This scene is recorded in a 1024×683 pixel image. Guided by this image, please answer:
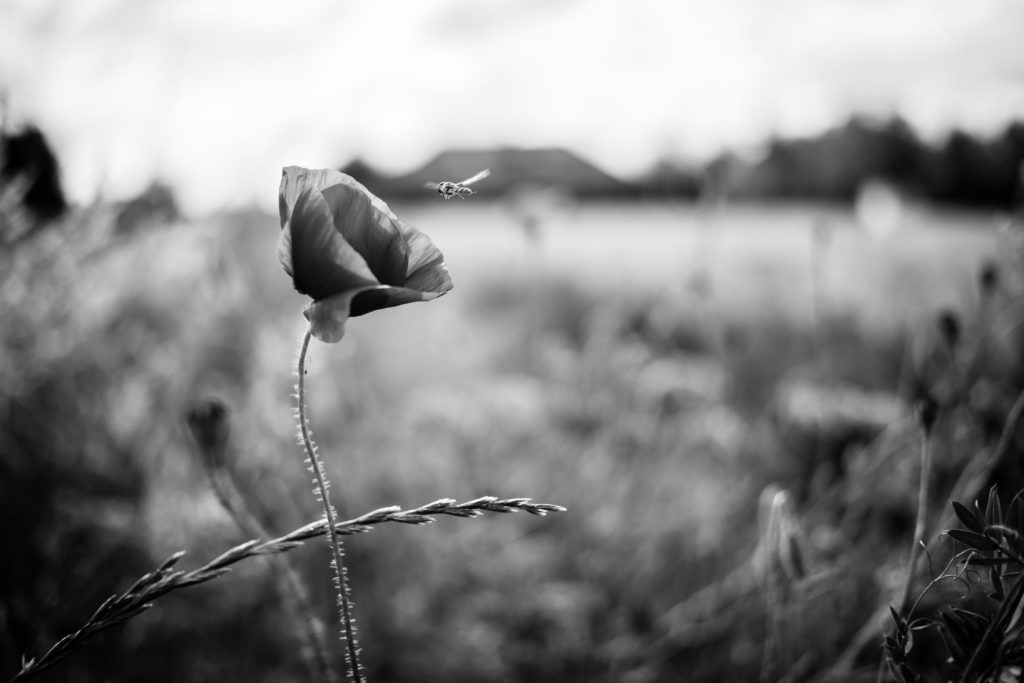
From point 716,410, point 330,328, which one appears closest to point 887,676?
point 330,328

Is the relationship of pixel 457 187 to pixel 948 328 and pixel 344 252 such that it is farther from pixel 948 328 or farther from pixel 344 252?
pixel 948 328

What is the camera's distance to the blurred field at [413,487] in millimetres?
975

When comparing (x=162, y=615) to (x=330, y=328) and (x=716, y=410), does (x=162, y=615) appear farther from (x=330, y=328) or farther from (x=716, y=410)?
(x=716, y=410)

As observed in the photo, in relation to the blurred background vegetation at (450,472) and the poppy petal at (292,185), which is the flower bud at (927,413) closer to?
the blurred background vegetation at (450,472)

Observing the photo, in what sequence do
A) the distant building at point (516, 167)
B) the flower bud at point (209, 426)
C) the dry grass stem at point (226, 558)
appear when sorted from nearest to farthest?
the dry grass stem at point (226, 558) < the flower bud at point (209, 426) < the distant building at point (516, 167)

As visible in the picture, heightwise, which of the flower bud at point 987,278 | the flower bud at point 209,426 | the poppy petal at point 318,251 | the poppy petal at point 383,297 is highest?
the poppy petal at point 318,251

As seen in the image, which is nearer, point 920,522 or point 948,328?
point 920,522

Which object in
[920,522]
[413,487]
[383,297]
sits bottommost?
[413,487]

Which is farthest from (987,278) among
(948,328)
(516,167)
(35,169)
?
(516,167)

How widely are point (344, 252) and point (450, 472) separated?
1.10 metres

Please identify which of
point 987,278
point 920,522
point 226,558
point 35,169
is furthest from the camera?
point 35,169

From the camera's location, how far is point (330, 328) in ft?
A: 1.15

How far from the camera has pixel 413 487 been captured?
1401 millimetres

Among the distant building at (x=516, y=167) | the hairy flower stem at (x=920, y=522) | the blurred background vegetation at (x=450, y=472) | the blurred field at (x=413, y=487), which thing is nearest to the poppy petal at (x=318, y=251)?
the blurred background vegetation at (x=450, y=472)
